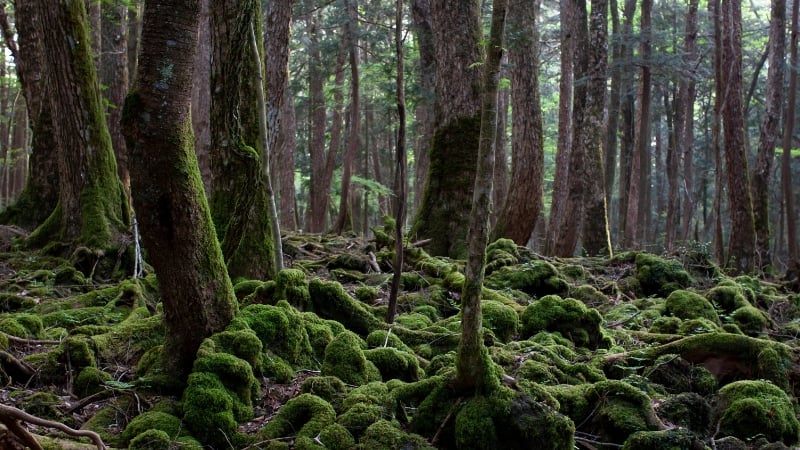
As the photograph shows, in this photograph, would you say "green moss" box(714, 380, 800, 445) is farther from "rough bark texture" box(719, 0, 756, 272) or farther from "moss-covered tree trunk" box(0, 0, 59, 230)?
"moss-covered tree trunk" box(0, 0, 59, 230)

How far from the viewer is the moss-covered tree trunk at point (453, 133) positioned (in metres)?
10.8

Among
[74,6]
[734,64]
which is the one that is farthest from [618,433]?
[734,64]

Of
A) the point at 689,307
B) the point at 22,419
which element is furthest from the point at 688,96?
the point at 22,419

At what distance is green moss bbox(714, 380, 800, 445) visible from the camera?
493cm

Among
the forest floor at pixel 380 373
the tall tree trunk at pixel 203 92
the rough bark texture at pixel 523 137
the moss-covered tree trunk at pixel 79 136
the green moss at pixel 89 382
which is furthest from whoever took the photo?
the tall tree trunk at pixel 203 92

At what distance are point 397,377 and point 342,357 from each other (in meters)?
0.52

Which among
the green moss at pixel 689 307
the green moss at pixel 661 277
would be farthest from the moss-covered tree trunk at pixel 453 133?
the green moss at pixel 689 307

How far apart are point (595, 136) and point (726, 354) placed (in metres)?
8.63

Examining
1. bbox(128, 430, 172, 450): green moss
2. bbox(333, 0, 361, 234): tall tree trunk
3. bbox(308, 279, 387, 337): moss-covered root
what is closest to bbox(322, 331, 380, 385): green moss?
bbox(308, 279, 387, 337): moss-covered root

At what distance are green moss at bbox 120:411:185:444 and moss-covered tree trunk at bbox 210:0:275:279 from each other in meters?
2.62

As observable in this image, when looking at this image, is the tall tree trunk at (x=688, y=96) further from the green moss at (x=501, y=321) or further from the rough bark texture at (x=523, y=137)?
the green moss at (x=501, y=321)

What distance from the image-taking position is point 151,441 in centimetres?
403

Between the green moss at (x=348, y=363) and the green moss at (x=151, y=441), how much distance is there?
1.55 metres

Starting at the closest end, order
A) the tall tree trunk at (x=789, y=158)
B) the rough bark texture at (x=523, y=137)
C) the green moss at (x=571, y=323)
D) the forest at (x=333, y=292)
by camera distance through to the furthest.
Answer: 1. the forest at (x=333, y=292)
2. the green moss at (x=571, y=323)
3. the rough bark texture at (x=523, y=137)
4. the tall tree trunk at (x=789, y=158)
